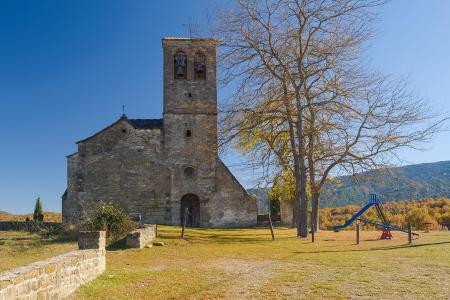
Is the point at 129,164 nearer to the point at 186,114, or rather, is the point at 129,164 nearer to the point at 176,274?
the point at 186,114

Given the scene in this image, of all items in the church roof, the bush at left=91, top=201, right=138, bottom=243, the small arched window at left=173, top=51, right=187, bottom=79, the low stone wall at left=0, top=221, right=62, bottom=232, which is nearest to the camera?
the bush at left=91, top=201, right=138, bottom=243

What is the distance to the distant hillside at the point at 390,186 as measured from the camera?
784 inches

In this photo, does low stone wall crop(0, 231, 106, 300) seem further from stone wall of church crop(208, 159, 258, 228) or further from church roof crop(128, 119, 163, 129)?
church roof crop(128, 119, 163, 129)

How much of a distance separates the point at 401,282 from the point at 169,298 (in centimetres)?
437

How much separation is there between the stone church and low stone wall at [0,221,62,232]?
18.1 ft

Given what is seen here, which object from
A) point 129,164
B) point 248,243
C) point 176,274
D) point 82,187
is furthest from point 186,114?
point 176,274

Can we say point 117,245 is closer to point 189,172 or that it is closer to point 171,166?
point 171,166

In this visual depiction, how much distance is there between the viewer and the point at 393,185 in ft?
65.1

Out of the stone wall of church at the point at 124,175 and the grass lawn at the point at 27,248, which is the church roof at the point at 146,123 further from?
the grass lawn at the point at 27,248

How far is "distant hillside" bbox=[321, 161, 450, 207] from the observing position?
1991cm

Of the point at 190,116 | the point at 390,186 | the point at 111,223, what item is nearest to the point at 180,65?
the point at 190,116

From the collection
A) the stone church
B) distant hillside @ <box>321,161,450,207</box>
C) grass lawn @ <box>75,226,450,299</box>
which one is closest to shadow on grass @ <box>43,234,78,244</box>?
grass lawn @ <box>75,226,450,299</box>

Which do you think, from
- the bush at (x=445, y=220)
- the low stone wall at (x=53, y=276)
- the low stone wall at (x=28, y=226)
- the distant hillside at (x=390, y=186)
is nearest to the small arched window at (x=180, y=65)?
the distant hillside at (x=390, y=186)

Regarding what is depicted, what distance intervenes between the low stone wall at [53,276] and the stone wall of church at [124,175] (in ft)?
57.7
